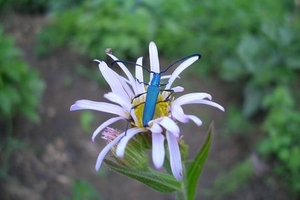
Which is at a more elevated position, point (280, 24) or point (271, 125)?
point (280, 24)

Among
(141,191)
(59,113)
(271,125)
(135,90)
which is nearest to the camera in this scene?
(135,90)

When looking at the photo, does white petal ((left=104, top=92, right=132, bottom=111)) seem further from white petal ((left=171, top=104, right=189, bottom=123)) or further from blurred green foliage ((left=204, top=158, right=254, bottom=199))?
blurred green foliage ((left=204, top=158, right=254, bottom=199))

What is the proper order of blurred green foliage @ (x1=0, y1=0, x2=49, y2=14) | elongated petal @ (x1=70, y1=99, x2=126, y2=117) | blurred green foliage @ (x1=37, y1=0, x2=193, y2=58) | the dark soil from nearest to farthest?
elongated petal @ (x1=70, y1=99, x2=126, y2=117)
the dark soil
blurred green foliage @ (x1=37, y1=0, x2=193, y2=58)
blurred green foliage @ (x1=0, y1=0, x2=49, y2=14)

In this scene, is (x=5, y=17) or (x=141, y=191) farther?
(x=5, y=17)

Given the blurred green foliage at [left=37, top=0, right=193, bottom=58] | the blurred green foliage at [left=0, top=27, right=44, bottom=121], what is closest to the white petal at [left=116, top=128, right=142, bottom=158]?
the blurred green foliage at [left=0, top=27, right=44, bottom=121]

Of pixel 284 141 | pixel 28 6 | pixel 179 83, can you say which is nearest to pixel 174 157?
pixel 284 141

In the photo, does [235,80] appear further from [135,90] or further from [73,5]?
[135,90]

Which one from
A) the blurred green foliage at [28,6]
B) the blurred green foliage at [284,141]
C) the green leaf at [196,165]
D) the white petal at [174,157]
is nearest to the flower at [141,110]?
the white petal at [174,157]

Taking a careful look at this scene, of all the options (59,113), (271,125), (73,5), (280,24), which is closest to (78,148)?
(59,113)
